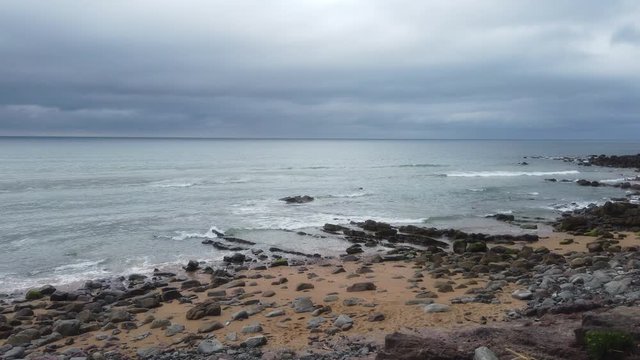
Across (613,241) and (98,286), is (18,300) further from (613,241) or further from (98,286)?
(613,241)

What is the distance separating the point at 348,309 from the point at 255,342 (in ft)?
10.5

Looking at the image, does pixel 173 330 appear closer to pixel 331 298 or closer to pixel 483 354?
pixel 331 298

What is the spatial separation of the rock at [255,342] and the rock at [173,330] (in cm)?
244

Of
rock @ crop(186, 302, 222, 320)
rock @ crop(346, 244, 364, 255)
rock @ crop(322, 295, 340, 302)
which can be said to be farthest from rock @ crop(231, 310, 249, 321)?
rock @ crop(346, 244, 364, 255)

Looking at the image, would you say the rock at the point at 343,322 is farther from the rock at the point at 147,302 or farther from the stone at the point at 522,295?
the rock at the point at 147,302

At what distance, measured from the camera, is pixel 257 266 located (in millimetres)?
21203

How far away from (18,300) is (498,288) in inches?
601

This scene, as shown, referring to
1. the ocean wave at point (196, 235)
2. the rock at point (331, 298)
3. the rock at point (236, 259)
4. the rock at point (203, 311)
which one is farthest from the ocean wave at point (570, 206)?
the rock at point (203, 311)

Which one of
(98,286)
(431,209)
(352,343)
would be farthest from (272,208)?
(352,343)

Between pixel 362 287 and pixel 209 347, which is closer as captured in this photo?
pixel 209 347

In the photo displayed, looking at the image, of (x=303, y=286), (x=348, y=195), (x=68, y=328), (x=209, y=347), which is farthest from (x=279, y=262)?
(x=348, y=195)

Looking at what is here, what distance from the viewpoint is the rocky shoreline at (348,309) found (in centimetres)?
906

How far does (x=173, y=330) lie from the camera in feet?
40.1

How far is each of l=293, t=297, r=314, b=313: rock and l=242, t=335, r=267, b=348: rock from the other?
2612mm
